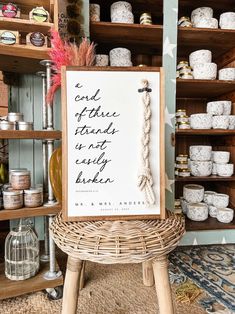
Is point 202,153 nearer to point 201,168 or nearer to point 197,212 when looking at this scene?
point 201,168

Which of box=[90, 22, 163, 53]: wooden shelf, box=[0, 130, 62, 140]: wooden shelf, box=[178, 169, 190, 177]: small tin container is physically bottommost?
box=[178, 169, 190, 177]: small tin container

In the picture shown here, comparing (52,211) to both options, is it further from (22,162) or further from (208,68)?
(208,68)

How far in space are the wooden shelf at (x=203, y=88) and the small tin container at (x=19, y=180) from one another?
2.72ft

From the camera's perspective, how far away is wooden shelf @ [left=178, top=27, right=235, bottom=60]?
3.88 feet

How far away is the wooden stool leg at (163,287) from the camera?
1.91 feet

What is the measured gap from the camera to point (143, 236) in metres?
0.55

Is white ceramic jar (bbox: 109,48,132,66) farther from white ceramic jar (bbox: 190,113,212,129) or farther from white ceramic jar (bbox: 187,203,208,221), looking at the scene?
white ceramic jar (bbox: 187,203,208,221)

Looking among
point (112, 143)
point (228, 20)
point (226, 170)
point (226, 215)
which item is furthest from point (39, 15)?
point (226, 215)

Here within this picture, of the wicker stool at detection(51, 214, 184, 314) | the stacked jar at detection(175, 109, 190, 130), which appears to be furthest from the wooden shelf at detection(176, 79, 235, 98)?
the wicker stool at detection(51, 214, 184, 314)

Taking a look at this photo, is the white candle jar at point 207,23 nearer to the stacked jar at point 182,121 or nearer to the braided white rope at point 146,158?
the stacked jar at point 182,121

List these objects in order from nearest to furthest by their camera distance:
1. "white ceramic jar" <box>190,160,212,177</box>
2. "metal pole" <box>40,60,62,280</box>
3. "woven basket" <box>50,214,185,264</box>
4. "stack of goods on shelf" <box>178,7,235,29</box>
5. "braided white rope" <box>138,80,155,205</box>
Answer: "woven basket" <box>50,214,185,264</box> → "braided white rope" <box>138,80,155,205</box> → "metal pole" <box>40,60,62,280</box> → "stack of goods on shelf" <box>178,7,235,29</box> → "white ceramic jar" <box>190,160,212,177</box>

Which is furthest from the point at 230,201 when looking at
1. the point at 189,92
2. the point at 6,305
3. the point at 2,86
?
the point at 2,86

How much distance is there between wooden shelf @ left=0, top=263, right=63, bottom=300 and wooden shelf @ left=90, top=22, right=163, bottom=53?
1.05m

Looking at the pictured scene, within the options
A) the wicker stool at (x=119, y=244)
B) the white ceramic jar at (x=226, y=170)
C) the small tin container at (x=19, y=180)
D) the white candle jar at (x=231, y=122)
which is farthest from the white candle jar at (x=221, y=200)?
the small tin container at (x=19, y=180)
